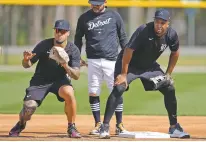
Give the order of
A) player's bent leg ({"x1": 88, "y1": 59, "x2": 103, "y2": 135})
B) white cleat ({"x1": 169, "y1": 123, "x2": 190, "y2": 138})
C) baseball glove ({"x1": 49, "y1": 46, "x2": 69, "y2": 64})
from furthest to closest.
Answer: player's bent leg ({"x1": 88, "y1": 59, "x2": 103, "y2": 135}) → white cleat ({"x1": 169, "y1": 123, "x2": 190, "y2": 138}) → baseball glove ({"x1": 49, "y1": 46, "x2": 69, "y2": 64})

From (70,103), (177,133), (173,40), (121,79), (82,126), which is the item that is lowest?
(82,126)

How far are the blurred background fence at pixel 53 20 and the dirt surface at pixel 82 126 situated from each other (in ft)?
54.4

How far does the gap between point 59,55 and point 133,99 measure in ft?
25.2

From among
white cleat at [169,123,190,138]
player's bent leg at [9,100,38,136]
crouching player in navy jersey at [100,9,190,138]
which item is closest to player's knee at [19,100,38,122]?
player's bent leg at [9,100,38,136]

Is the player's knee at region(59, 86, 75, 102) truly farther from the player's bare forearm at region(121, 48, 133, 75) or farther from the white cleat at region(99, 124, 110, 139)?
the player's bare forearm at region(121, 48, 133, 75)

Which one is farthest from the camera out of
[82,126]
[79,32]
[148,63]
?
[82,126]

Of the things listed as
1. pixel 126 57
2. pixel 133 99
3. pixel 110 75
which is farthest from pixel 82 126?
pixel 133 99

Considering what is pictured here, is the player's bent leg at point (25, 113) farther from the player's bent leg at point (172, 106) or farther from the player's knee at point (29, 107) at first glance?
the player's bent leg at point (172, 106)

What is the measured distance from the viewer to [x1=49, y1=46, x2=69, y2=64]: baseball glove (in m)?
9.56

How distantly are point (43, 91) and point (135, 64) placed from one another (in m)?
1.23

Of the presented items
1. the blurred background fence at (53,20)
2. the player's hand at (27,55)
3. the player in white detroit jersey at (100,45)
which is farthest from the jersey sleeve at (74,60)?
the blurred background fence at (53,20)

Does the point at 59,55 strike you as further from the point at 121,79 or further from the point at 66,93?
the point at 121,79

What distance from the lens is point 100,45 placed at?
35.5ft

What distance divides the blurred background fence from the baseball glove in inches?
782
